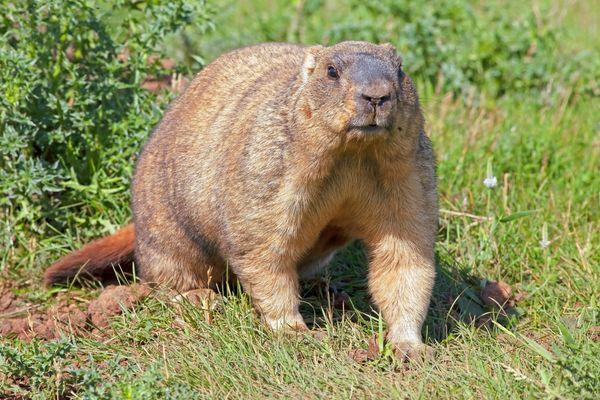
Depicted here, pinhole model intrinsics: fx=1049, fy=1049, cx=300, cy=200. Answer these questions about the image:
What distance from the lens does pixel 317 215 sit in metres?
5.10

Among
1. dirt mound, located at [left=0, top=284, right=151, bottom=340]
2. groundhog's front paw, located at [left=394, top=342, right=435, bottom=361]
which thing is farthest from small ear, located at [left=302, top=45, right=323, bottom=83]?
dirt mound, located at [left=0, top=284, right=151, bottom=340]

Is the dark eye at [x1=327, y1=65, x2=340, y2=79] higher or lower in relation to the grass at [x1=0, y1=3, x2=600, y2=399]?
higher

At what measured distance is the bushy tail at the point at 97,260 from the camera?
6.24m

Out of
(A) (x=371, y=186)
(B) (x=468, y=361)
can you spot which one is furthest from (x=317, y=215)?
(B) (x=468, y=361)

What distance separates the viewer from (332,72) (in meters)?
4.83

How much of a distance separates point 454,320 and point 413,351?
0.47 m

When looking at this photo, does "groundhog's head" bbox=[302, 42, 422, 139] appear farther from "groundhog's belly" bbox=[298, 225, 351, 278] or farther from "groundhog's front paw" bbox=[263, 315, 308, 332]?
"groundhog's front paw" bbox=[263, 315, 308, 332]

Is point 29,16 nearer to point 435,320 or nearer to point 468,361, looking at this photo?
point 435,320

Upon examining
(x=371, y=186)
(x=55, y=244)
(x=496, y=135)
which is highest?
(x=371, y=186)

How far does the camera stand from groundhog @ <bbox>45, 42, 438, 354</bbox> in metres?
4.81

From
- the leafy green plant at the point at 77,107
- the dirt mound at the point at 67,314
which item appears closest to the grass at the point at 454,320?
the dirt mound at the point at 67,314

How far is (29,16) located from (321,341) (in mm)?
2901

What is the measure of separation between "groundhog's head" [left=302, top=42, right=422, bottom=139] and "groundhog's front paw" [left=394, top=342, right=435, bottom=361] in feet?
3.68

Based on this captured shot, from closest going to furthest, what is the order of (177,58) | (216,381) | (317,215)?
(216,381)
(317,215)
(177,58)
